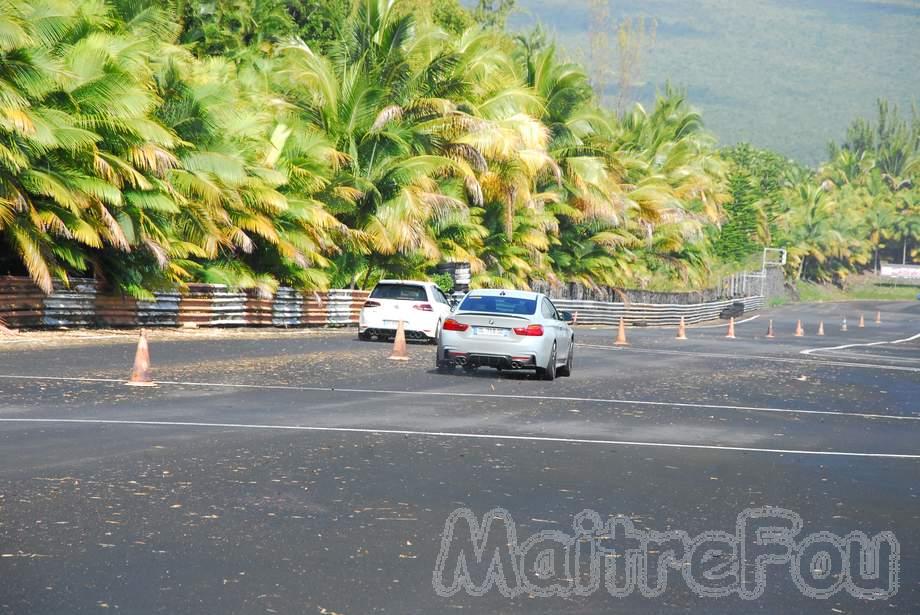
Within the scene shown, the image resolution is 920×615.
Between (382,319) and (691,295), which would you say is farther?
(691,295)

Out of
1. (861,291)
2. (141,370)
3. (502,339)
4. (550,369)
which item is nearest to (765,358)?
(550,369)

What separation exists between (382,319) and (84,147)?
7512 millimetres

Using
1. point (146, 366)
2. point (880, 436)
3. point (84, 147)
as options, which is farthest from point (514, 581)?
point (84, 147)

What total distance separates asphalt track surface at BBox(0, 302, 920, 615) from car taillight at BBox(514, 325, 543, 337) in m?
0.91

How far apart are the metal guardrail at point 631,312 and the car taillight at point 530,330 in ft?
100

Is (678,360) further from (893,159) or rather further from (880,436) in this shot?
(893,159)

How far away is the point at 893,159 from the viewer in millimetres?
188375

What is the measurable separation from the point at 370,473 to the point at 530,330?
10.7 metres

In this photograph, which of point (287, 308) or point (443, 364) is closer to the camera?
point (443, 364)

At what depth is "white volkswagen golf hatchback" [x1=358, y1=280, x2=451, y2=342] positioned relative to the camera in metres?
30.3

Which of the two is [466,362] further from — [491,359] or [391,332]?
[391,332]

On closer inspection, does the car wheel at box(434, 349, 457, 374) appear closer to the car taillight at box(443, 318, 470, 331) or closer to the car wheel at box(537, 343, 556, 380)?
the car taillight at box(443, 318, 470, 331)

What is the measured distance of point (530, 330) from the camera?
2109cm

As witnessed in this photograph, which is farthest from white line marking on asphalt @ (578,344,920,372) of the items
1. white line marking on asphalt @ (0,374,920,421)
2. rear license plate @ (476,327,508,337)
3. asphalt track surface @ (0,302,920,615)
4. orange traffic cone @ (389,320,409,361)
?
white line marking on asphalt @ (0,374,920,421)
